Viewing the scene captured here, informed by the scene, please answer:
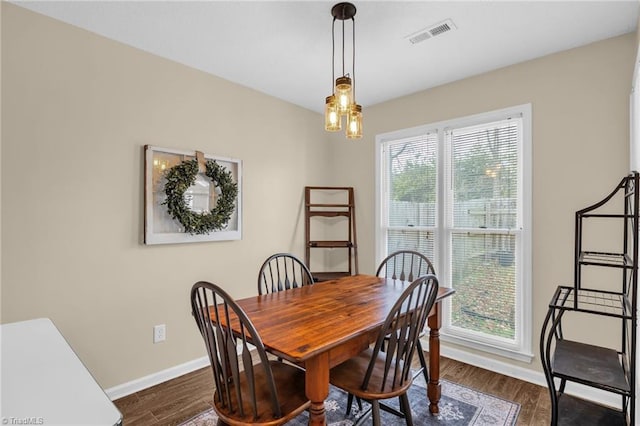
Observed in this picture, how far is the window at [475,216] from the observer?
2797mm

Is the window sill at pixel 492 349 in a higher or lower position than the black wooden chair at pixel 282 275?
lower

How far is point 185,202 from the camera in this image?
2740 millimetres

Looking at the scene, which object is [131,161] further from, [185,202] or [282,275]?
[282,275]

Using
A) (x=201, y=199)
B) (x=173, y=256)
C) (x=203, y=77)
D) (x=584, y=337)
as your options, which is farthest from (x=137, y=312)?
(x=584, y=337)

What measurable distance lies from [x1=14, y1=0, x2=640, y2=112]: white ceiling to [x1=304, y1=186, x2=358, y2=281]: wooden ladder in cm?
135

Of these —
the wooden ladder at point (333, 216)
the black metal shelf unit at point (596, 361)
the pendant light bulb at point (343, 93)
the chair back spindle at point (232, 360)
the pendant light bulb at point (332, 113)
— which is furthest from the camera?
the wooden ladder at point (333, 216)

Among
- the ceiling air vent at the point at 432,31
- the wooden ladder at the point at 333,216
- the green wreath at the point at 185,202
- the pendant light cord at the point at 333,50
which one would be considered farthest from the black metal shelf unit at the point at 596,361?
the green wreath at the point at 185,202

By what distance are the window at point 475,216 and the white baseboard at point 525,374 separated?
0.10 meters

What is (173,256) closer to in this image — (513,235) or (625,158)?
(513,235)

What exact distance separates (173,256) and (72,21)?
5.65 feet

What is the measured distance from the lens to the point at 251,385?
143 cm

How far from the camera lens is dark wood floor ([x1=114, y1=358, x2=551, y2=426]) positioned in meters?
2.24

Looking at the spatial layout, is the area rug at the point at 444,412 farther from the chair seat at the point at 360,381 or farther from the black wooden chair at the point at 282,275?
the black wooden chair at the point at 282,275

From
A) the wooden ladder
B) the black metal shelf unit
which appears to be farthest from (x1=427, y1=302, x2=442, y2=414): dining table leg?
the wooden ladder
